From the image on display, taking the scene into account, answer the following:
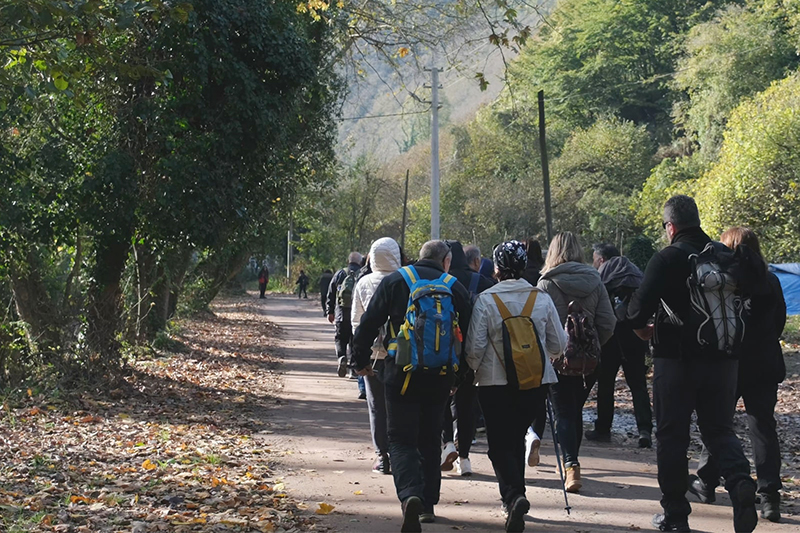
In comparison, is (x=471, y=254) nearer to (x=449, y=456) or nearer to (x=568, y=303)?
(x=568, y=303)

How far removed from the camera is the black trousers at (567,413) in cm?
769

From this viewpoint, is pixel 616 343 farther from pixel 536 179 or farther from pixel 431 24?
pixel 536 179

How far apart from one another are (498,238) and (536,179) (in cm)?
443

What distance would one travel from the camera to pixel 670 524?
6.31 meters

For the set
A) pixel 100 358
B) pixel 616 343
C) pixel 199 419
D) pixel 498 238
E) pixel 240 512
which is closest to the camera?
pixel 240 512

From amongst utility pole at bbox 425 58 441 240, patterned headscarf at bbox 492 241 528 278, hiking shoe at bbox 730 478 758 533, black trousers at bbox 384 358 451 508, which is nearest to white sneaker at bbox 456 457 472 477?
black trousers at bbox 384 358 451 508

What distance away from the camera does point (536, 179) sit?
199 ft

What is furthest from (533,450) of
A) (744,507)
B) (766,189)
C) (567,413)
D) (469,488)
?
(766,189)

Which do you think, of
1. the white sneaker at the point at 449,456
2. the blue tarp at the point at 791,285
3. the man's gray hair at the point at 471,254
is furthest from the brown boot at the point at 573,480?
the blue tarp at the point at 791,285

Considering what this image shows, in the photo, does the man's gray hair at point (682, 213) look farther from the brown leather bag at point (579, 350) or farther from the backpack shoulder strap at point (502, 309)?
the brown leather bag at point (579, 350)

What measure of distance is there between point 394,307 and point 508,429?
1.11 meters

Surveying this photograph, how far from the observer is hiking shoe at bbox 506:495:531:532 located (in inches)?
246

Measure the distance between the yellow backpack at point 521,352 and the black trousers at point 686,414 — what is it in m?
0.80

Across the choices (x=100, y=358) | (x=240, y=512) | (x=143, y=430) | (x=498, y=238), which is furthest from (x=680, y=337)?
(x=498, y=238)
